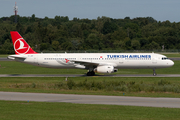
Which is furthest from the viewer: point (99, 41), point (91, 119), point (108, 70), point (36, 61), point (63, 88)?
point (99, 41)

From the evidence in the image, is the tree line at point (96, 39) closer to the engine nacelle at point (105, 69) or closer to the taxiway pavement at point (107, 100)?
the engine nacelle at point (105, 69)

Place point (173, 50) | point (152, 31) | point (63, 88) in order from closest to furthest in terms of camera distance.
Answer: point (63, 88), point (173, 50), point (152, 31)

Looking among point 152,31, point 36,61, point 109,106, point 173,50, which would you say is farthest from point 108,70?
point 152,31

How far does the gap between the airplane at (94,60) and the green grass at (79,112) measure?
25.1 meters

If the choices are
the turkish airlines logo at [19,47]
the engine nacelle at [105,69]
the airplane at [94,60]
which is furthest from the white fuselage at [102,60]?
the engine nacelle at [105,69]

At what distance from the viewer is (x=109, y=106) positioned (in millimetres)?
19094

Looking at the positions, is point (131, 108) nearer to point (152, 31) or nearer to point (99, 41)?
point (99, 41)

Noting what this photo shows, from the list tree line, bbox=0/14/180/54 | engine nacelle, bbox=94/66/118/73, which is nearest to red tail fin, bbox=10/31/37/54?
engine nacelle, bbox=94/66/118/73

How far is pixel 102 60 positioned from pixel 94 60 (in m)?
1.31

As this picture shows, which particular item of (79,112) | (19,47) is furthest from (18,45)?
(79,112)

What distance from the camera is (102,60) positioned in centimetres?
4575

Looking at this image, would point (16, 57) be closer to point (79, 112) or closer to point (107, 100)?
point (107, 100)

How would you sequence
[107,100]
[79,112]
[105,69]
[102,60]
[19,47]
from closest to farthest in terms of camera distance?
[79,112], [107,100], [105,69], [102,60], [19,47]

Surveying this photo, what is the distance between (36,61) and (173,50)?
290ft
